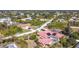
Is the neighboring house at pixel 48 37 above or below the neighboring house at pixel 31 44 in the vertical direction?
above

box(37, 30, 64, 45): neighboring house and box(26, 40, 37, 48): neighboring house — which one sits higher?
box(37, 30, 64, 45): neighboring house

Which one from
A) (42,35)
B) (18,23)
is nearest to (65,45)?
(42,35)

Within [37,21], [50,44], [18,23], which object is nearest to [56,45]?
[50,44]
